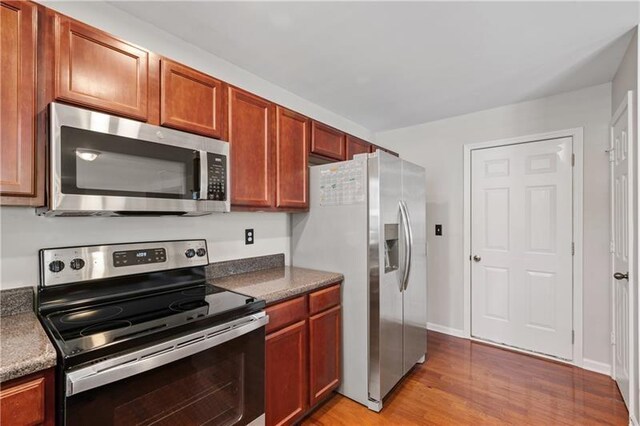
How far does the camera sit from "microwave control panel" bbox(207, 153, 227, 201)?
165 centimetres

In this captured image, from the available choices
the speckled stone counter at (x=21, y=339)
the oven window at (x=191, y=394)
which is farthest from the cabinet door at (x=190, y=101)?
the oven window at (x=191, y=394)

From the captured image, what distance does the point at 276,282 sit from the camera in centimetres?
196

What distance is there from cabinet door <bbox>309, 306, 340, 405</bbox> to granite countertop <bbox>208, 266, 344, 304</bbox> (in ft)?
0.74

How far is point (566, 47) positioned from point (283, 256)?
2.51 metres

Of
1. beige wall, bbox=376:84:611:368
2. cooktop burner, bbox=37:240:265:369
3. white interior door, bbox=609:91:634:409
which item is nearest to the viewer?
cooktop burner, bbox=37:240:265:369

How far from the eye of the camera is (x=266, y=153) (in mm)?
2061

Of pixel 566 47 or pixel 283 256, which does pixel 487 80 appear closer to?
pixel 566 47

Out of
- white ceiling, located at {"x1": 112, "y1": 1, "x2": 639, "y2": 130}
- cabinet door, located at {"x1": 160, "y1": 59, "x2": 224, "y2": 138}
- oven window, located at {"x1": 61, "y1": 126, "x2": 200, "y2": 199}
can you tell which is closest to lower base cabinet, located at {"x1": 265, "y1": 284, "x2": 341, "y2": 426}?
oven window, located at {"x1": 61, "y1": 126, "x2": 200, "y2": 199}

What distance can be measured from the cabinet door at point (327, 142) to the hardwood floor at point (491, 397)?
1.90 metres

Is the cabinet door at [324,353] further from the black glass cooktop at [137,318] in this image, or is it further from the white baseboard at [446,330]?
the white baseboard at [446,330]

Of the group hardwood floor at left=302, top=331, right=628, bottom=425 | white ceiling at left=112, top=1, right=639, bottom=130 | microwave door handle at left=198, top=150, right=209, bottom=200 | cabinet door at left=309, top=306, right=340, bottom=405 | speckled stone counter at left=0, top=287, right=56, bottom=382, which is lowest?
hardwood floor at left=302, top=331, right=628, bottom=425

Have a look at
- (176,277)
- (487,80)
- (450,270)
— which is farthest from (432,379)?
(487,80)

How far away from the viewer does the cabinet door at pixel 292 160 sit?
2152 millimetres

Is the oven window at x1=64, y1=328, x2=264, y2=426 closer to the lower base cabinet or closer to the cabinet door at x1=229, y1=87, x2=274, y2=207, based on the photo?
the lower base cabinet
